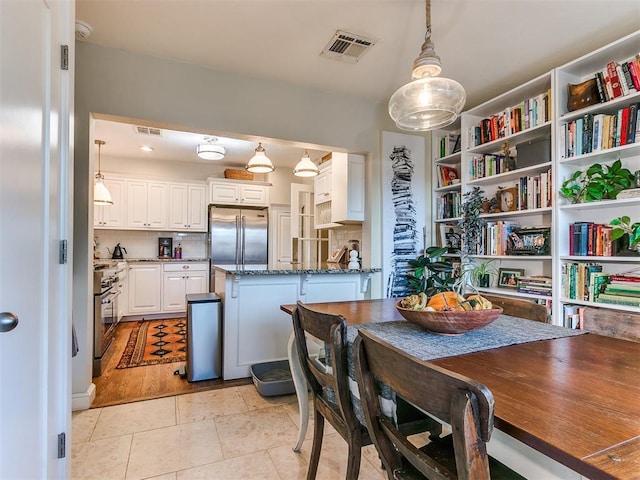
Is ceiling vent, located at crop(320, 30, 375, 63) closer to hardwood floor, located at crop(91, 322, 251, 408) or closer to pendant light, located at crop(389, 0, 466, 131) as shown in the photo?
pendant light, located at crop(389, 0, 466, 131)

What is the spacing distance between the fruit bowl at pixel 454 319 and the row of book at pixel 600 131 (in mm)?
1876

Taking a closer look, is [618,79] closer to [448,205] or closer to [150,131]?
[448,205]

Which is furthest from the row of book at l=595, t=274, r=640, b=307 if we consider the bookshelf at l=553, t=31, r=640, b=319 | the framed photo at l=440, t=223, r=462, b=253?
the framed photo at l=440, t=223, r=462, b=253

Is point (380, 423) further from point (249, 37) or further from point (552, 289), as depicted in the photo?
point (249, 37)

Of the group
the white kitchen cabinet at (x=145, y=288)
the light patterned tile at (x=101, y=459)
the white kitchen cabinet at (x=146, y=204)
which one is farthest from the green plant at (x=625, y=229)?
the white kitchen cabinet at (x=146, y=204)

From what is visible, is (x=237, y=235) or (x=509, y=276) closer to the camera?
(x=509, y=276)

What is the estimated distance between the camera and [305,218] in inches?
210

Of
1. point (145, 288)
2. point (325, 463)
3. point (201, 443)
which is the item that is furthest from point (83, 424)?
point (145, 288)

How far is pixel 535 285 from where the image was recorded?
9.26 feet

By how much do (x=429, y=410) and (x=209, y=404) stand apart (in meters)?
2.14

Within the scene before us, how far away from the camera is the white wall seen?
244 centimetres

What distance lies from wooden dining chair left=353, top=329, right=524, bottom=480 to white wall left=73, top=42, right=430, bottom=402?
2299mm

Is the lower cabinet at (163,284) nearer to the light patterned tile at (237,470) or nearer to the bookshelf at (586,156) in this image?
the light patterned tile at (237,470)

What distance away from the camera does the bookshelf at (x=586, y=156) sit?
229 centimetres
